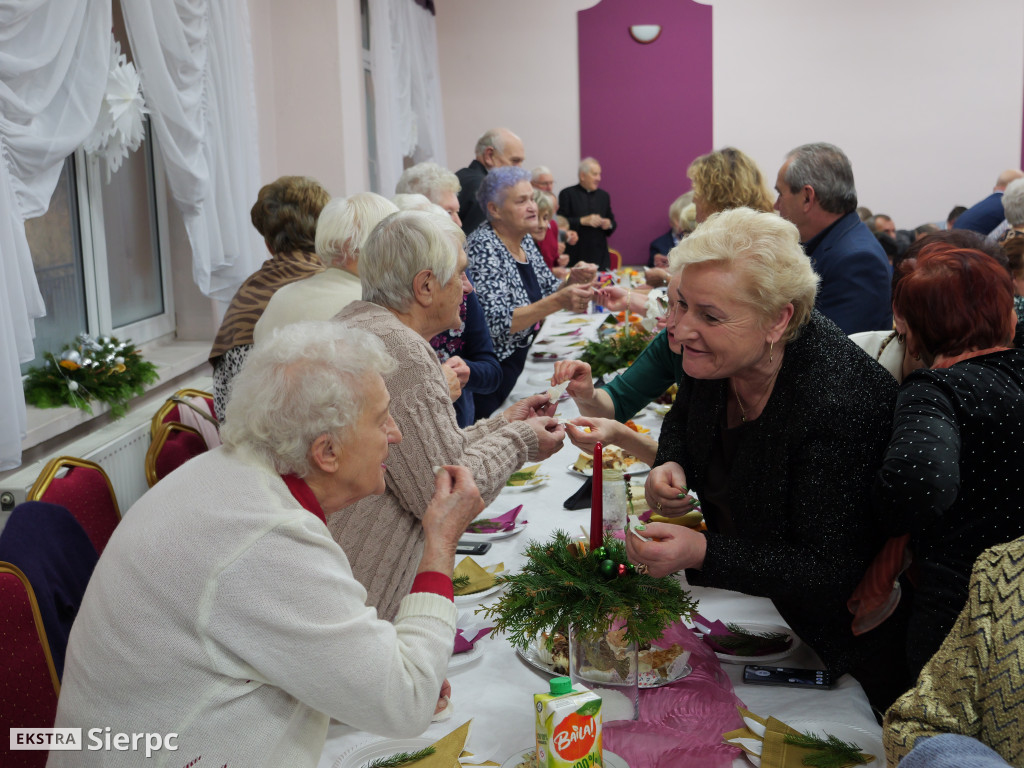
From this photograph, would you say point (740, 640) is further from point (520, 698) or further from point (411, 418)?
point (411, 418)

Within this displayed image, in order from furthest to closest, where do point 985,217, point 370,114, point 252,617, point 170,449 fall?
point 370,114, point 985,217, point 170,449, point 252,617

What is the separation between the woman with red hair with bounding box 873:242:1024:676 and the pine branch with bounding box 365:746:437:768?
820 mm

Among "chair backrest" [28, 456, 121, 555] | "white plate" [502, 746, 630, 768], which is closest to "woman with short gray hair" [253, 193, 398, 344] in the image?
"chair backrest" [28, 456, 121, 555]

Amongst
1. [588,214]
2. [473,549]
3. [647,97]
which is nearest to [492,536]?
[473,549]

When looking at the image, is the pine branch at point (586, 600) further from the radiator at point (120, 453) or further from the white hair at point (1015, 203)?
the white hair at point (1015, 203)

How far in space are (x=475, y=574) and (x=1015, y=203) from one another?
9.48 ft

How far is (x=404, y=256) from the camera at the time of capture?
1911mm

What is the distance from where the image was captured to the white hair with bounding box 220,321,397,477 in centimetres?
125

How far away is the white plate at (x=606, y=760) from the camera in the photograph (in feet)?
4.31

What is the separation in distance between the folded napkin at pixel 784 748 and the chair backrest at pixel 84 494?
1.55 metres

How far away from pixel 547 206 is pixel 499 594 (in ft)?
16.4

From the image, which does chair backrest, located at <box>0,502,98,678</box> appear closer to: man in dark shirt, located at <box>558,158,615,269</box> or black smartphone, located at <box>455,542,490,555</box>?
black smartphone, located at <box>455,542,490,555</box>

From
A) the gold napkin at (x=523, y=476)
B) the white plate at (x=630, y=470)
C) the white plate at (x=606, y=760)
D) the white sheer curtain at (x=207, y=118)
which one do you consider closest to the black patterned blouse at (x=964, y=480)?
the white plate at (x=606, y=760)

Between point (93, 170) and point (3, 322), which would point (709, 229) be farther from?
point (93, 170)
